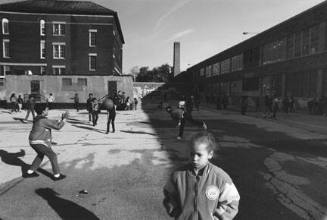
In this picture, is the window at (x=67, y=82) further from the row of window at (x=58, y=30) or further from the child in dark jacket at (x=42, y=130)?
the child in dark jacket at (x=42, y=130)

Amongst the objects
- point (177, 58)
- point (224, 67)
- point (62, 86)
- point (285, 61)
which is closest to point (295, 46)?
point (285, 61)

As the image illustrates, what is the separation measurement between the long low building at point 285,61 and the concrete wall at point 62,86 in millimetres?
15120

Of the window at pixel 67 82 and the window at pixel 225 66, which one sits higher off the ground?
the window at pixel 225 66

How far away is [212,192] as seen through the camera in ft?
8.17

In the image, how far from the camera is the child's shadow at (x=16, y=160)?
721 centimetres

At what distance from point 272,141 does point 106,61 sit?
126ft

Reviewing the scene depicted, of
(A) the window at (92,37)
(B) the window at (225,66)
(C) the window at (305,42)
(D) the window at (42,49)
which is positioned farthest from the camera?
(B) the window at (225,66)

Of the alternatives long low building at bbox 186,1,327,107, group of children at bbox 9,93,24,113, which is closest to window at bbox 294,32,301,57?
long low building at bbox 186,1,327,107

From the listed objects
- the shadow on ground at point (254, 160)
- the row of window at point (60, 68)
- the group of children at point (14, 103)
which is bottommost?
the shadow on ground at point (254, 160)

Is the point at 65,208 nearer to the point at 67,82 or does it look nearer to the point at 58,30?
the point at 67,82

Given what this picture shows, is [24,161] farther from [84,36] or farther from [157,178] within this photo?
[84,36]

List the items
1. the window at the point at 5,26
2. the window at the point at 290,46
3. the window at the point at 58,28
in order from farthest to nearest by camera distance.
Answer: the window at the point at 58,28
the window at the point at 5,26
the window at the point at 290,46

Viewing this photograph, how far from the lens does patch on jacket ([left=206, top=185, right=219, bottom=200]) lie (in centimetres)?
249

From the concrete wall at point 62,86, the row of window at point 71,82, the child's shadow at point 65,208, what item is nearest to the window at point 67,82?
the row of window at point 71,82
